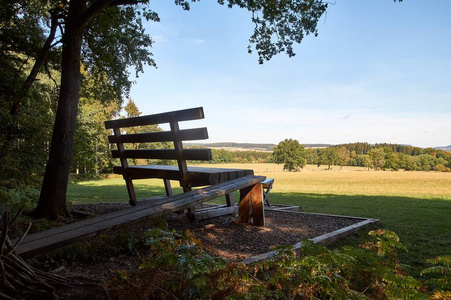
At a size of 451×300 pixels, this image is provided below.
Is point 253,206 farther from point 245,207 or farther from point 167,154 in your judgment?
point 167,154

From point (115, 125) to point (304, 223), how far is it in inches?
171

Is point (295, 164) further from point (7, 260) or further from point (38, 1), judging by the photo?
point (7, 260)

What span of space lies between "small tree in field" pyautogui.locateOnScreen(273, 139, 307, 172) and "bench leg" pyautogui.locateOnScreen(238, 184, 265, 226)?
7713 cm

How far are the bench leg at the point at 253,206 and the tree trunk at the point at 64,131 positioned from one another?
3467mm

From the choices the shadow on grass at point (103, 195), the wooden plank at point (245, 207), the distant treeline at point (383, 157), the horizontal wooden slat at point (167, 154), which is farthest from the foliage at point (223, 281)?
the distant treeline at point (383, 157)

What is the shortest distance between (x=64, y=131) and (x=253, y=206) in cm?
401

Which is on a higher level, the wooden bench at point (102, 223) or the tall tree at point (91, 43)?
the tall tree at point (91, 43)

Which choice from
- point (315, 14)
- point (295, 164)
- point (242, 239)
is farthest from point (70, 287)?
point (295, 164)

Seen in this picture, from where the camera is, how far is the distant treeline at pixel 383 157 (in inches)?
2550

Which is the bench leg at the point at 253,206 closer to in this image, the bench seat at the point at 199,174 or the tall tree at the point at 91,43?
the bench seat at the point at 199,174

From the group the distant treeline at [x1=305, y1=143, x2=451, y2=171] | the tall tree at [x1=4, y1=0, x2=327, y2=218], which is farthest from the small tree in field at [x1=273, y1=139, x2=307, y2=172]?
the tall tree at [x1=4, y1=0, x2=327, y2=218]

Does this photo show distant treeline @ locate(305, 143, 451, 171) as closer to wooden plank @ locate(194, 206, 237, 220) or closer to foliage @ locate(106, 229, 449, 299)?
wooden plank @ locate(194, 206, 237, 220)

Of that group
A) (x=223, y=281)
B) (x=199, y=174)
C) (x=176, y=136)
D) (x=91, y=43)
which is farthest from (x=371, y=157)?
(x=223, y=281)

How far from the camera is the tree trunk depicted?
223 inches
